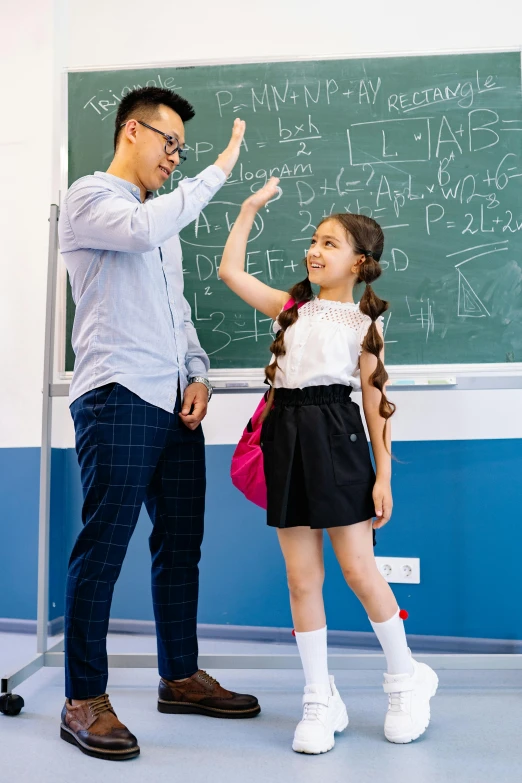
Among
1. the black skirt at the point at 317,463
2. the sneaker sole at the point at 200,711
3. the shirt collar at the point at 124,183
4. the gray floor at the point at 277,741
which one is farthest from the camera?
the sneaker sole at the point at 200,711

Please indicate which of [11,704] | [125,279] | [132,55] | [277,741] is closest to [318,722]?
[277,741]

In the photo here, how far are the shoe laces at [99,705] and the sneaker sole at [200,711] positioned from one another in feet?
0.95

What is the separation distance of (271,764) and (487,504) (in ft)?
4.20

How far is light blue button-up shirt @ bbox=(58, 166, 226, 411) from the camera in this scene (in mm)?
1712

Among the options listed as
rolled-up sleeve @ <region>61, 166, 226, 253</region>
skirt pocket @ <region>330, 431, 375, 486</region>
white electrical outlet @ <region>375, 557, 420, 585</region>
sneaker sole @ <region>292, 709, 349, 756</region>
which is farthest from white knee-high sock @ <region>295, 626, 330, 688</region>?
rolled-up sleeve @ <region>61, 166, 226, 253</region>

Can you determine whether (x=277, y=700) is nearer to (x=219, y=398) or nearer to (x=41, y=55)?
(x=219, y=398)

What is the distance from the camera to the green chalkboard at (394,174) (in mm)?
2301

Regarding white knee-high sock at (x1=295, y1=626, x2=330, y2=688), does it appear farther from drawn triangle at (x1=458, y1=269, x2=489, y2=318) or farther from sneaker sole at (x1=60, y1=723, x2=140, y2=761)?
drawn triangle at (x1=458, y1=269, x2=489, y2=318)

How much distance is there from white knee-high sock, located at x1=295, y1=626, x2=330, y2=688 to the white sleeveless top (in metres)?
0.64

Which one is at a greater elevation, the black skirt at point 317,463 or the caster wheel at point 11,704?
the black skirt at point 317,463

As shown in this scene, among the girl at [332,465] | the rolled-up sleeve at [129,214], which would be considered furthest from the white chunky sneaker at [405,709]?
the rolled-up sleeve at [129,214]

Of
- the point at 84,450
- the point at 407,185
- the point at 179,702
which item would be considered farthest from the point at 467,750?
the point at 407,185

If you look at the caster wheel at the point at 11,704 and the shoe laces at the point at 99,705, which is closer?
the shoe laces at the point at 99,705

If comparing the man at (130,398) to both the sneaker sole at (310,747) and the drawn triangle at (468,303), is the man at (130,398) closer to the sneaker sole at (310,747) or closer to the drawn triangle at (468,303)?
Result: the sneaker sole at (310,747)
